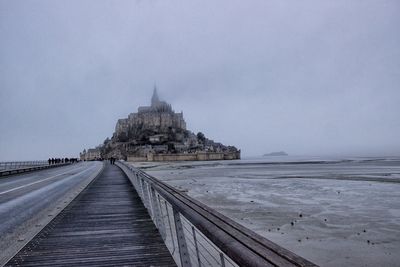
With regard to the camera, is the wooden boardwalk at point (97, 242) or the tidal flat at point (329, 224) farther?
the tidal flat at point (329, 224)

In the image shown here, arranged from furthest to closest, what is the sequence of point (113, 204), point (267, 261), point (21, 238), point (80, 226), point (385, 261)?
point (113, 204), point (385, 261), point (80, 226), point (21, 238), point (267, 261)

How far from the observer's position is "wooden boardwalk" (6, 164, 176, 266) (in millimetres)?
5035

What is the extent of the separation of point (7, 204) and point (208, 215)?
36.3 feet

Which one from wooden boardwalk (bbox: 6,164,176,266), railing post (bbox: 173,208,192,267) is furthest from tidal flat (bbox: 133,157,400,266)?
railing post (bbox: 173,208,192,267)

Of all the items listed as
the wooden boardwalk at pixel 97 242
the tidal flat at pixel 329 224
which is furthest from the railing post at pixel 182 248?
the tidal flat at pixel 329 224

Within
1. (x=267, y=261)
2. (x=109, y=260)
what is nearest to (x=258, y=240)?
(x=267, y=261)

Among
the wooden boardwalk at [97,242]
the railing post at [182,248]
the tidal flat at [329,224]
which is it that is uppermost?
the railing post at [182,248]

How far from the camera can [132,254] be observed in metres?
5.32

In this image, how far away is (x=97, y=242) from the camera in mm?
6109

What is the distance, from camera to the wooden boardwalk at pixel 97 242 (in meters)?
5.04

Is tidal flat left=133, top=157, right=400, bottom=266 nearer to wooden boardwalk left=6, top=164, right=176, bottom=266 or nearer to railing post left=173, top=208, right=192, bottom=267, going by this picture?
wooden boardwalk left=6, top=164, right=176, bottom=266

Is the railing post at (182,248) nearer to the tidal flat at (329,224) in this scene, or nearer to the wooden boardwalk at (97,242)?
the wooden boardwalk at (97,242)

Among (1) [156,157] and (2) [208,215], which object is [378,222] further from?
(1) [156,157]

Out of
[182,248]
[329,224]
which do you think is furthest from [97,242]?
[329,224]
